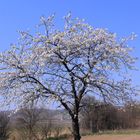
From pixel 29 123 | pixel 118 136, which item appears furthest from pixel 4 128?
pixel 118 136

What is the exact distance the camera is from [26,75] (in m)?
20.2

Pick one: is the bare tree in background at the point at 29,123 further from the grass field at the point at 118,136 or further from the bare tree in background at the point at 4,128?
the grass field at the point at 118,136

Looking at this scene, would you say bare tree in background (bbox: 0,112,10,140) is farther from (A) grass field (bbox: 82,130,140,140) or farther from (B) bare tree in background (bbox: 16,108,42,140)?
(A) grass field (bbox: 82,130,140,140)

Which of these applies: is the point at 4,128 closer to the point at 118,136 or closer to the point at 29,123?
the point at 29,123

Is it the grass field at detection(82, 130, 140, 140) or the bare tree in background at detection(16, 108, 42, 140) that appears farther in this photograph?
the bare tree in background at detection(16, 108, 42, 140)

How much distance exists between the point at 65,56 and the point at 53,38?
94 cm

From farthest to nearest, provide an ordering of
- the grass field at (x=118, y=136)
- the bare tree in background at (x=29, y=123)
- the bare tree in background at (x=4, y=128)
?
the bare tree in background at (x=29, y=123)
the bare tree in background at (x=4, y=128)
the grass field at (x=118, y=136)

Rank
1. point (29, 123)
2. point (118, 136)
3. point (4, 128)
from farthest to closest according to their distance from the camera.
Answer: point (29, 123) → point (4, 128) → point (118, 136)

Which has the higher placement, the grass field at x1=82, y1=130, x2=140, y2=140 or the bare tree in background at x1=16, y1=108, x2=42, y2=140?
the bare tree in background at x1=16, y1=108, x2=42, y2=140

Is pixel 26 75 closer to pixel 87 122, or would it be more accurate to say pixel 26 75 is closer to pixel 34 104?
pixel 34 104

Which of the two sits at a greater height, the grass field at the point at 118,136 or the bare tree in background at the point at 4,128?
the bare tree in background at the point at 4,128

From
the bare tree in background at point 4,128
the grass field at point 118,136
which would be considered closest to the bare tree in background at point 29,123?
the bare tree in background at point 4,128

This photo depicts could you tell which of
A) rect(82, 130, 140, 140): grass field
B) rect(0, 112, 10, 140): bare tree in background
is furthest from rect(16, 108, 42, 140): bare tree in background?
rect(82, 130, 140, 140): grass field

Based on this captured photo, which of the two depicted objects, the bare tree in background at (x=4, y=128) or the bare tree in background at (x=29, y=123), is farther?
the bare tree in background at (x=29, y=123)
